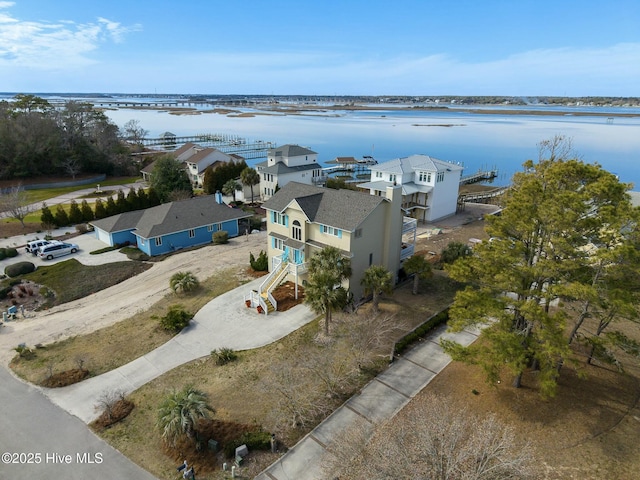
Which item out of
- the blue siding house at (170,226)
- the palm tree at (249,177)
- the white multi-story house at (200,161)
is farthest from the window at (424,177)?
the white multi-story house at (200,161)

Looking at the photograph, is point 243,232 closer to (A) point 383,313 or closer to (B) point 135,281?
(B) point 135,281

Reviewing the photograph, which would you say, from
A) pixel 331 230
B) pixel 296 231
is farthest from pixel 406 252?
pixel 296 231

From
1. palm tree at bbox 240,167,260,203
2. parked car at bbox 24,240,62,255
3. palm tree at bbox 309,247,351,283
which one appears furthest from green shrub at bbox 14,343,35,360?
palm tree at bbox 240,167,260,203

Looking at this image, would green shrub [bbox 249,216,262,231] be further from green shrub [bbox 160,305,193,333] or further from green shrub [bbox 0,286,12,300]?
green shrub [bbox 0,286,12,300]

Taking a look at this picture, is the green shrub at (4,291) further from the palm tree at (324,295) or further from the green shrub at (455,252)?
the green shrub at (455,252)

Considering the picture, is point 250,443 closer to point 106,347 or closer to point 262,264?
point 106,347

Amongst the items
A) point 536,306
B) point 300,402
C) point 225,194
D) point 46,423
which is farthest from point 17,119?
point 536,306

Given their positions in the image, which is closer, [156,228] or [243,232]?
[156,228]
